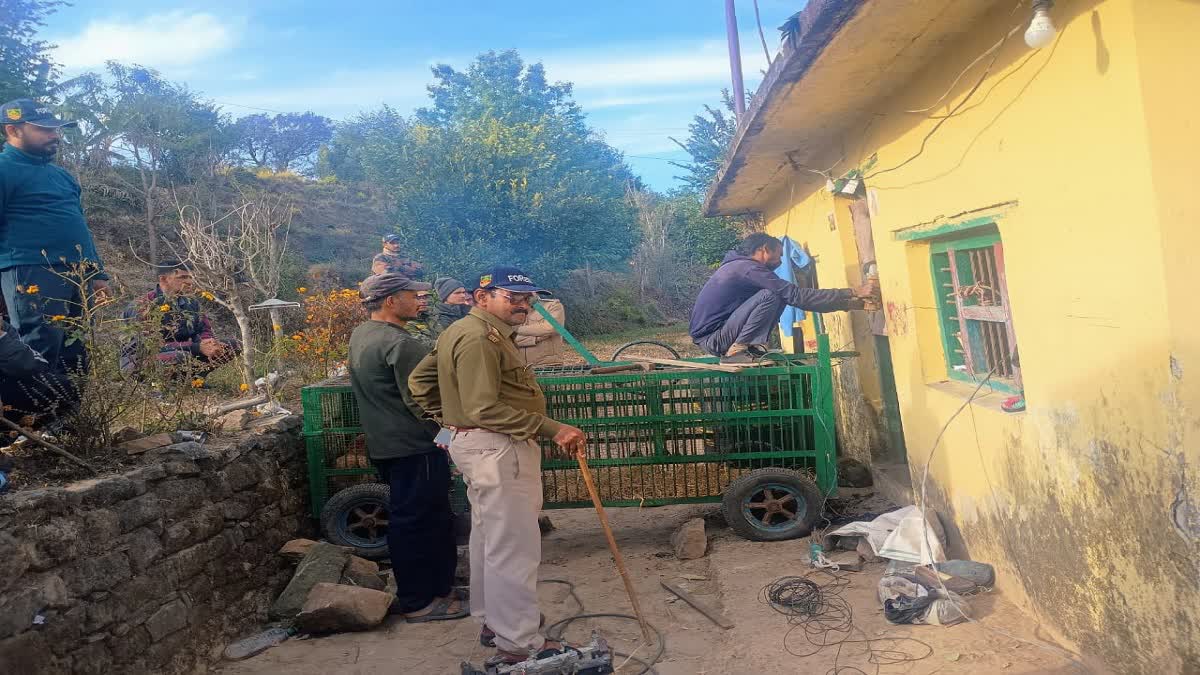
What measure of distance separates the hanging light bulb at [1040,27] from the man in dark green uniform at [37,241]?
467 centimetres

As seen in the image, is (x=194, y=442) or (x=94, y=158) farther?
(x=94, y=158)

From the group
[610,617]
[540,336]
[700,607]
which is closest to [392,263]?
[540,336]

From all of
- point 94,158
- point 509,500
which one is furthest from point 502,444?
point 94,158

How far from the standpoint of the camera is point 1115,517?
10.1ft

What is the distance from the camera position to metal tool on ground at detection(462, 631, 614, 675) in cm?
365

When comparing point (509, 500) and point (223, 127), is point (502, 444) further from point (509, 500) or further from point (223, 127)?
point (223, 127)

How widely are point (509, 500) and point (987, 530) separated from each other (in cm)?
265

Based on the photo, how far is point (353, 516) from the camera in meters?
5.59

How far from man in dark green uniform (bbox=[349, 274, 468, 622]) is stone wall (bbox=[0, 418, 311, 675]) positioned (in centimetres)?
93

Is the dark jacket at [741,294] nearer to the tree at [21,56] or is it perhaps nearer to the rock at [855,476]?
the rock at [855,476]

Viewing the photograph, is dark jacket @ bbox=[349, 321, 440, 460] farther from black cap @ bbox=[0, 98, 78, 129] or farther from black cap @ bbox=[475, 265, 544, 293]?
black cap @ bbox=[0, 98, 78, 129]

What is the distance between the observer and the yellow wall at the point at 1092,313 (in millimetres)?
2686

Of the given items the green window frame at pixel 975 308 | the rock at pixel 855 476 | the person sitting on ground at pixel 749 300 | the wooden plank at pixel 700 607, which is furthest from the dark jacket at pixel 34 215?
the rock at pixel 855 476

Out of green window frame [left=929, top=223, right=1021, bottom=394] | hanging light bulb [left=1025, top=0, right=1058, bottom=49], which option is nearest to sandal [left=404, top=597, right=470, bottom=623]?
green window frame [left=929, top=223, right=1021, bottom=394]
